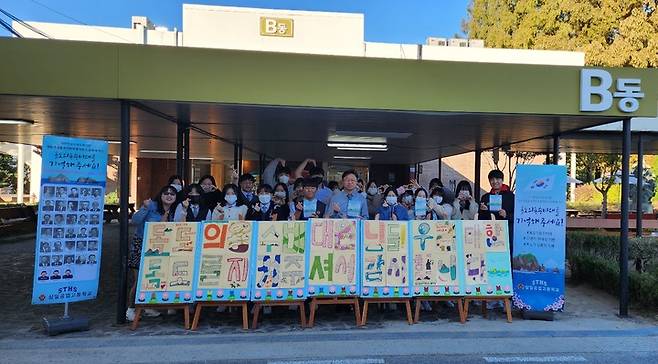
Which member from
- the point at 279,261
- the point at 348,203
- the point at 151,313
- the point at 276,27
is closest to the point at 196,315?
the point at 151,313

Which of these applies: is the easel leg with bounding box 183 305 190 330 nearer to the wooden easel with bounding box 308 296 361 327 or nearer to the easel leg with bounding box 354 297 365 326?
the wooden easel with bounding box 308 296 361 327

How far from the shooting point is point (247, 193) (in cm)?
673

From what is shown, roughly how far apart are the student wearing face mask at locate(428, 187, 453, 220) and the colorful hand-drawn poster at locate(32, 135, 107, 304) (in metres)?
4.16

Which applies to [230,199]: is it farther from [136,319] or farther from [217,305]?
[136,319]

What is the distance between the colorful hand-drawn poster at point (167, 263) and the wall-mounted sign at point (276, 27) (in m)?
20.5

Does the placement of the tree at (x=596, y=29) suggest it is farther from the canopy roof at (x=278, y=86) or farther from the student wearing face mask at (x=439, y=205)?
the student wearing face mask at (x=439, y=205)

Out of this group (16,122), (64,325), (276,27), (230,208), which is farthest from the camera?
(276,27)

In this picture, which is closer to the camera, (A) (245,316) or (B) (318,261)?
(A) (245,316)

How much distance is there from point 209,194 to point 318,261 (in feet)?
6.42

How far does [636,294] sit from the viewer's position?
23.5 ft

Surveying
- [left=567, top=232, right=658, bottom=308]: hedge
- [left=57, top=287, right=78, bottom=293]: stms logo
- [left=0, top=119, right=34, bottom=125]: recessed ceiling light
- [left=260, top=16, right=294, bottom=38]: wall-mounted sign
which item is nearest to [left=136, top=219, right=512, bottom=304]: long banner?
[left=57, top=287, right=78, bottom=293]: stms logo

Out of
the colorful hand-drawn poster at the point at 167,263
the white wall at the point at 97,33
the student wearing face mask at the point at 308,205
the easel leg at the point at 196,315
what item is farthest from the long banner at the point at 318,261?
the white wall at the point at 97,33

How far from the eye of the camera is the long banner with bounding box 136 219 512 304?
5.80 m

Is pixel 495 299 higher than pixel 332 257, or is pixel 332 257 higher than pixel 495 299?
pixel 332 257
